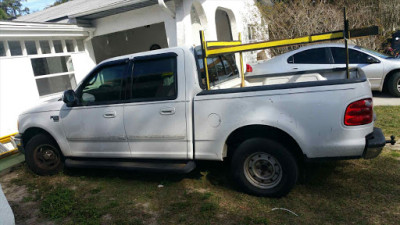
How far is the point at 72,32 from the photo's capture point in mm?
9172

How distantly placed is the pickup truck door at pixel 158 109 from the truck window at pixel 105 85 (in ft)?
0.70

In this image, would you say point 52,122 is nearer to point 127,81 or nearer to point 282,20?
point 127,81

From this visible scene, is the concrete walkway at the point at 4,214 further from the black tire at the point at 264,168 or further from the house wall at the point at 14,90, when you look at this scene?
the house wall at the point at 14,90

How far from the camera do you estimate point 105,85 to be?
14.2 ft

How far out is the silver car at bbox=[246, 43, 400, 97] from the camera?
7668 millimetres

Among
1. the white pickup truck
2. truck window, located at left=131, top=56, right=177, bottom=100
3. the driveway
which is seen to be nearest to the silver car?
the driveway

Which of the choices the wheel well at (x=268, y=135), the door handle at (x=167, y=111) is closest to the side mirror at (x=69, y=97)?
the door handle at (x=167, y=111)

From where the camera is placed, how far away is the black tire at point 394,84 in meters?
7.66

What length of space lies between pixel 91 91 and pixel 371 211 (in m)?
3.88

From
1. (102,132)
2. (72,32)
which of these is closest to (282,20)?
(72,32)

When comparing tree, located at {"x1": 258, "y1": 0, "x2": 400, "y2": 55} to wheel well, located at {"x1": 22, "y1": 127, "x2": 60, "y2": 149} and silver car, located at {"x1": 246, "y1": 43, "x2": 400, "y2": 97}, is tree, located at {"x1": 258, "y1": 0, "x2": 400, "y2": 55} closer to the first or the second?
silver car, located at {"x1": 246, "y1": 43, "x2": 400, "y2": 97}

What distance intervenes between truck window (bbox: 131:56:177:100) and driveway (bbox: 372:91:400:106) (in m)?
5.88

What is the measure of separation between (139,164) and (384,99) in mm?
6840

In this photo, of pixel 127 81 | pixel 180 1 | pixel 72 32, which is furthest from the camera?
pixel 72 32
